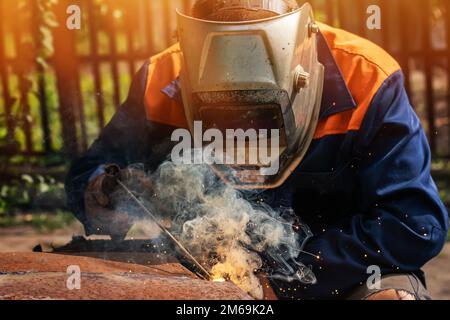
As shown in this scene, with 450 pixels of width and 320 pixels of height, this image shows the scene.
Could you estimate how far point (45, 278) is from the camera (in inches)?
89.7

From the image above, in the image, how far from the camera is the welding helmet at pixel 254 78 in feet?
8.91

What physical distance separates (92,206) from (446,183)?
350cm

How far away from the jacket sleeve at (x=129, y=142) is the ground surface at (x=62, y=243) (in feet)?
4.11

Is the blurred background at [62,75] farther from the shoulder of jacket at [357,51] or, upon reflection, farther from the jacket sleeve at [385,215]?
the jacket sleeve at [385,215]

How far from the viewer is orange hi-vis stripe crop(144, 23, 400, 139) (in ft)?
10.2

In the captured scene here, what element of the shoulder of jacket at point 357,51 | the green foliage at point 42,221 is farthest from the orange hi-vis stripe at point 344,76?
the green foliage at point 42,221

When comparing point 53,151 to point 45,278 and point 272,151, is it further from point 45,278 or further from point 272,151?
point 45,278

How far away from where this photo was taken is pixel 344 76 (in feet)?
10.4

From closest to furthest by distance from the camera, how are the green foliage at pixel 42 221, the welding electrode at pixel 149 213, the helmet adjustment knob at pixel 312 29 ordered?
the welding electrode at pixel 149 213, the helmet adjustment knob at pixel 312 29, the green foliage at pixel 42 221

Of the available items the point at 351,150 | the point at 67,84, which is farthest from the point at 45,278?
the point at 67,84

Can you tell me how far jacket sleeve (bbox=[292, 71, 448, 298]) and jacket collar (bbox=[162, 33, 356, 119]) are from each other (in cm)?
10

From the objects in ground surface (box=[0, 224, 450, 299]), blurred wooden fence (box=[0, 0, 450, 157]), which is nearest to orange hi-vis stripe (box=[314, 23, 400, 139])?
ground surface (box=[0, 224, 450, 299])

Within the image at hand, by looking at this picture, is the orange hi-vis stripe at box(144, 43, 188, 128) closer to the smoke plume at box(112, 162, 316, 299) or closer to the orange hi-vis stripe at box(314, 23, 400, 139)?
the smoke plume at box(112, 162, 316, 299)

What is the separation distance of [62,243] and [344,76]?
8.87 ft
